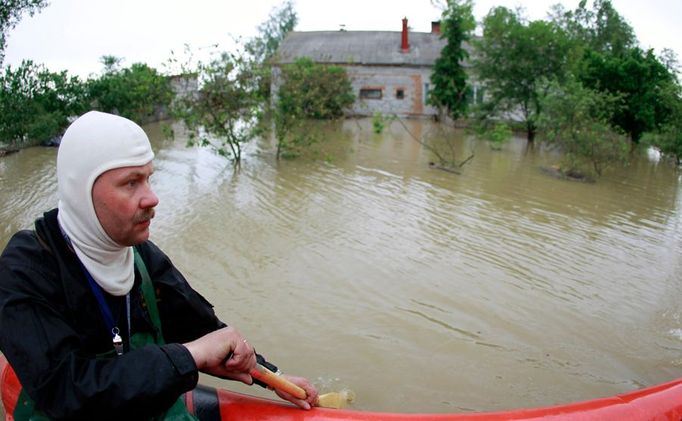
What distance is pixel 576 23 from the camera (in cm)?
3666

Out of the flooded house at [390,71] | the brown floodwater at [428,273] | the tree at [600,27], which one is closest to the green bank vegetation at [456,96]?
the brown floodwater at [428,273]

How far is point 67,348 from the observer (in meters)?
1.44

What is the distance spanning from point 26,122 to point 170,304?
46.7 feet

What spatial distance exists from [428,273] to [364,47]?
2643cm

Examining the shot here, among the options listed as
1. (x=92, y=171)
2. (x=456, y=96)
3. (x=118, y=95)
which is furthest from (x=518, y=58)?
(x=92, y=171)

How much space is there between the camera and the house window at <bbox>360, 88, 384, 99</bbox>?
Answer: 29.9 metres

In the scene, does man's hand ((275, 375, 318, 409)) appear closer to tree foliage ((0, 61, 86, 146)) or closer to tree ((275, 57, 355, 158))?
tree ((275, 57, 355, 158))

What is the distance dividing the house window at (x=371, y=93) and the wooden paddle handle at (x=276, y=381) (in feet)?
94.2

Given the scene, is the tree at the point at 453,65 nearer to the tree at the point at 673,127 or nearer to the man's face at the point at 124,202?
the tree at the point at 673,127

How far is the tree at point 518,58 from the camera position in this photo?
20.9 m

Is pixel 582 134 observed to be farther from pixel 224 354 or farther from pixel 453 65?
pixel 453 65

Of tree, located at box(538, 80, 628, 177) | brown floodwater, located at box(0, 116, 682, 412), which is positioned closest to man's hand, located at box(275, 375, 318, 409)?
brown floodwater, located at box(0, 116, 682, 412)

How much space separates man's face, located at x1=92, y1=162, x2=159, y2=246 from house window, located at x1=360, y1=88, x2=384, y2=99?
1142 inches

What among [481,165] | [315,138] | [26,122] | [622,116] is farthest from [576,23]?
[26,122]
